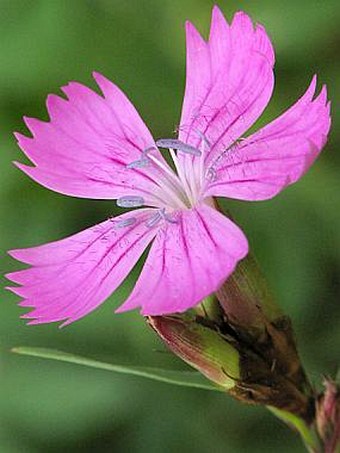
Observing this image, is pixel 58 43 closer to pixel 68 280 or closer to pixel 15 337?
pixel 15 337

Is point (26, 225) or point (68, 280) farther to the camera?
point (26, 225)

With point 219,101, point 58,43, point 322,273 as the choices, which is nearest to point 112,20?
point 58,43

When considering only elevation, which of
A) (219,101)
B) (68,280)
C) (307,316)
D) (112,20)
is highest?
(112,20)

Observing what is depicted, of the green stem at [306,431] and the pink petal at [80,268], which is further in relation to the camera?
the green stem at [306,431]

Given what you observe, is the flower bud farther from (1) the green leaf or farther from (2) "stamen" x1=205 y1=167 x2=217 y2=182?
(2) "stamen" x1=205 y1=167 x2=217 y2=182

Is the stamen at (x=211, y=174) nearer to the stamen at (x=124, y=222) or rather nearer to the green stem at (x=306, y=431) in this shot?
the stamen at (x=124, y=222)

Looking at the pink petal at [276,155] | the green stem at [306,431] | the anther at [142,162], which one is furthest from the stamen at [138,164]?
the green stem at [306,431]
